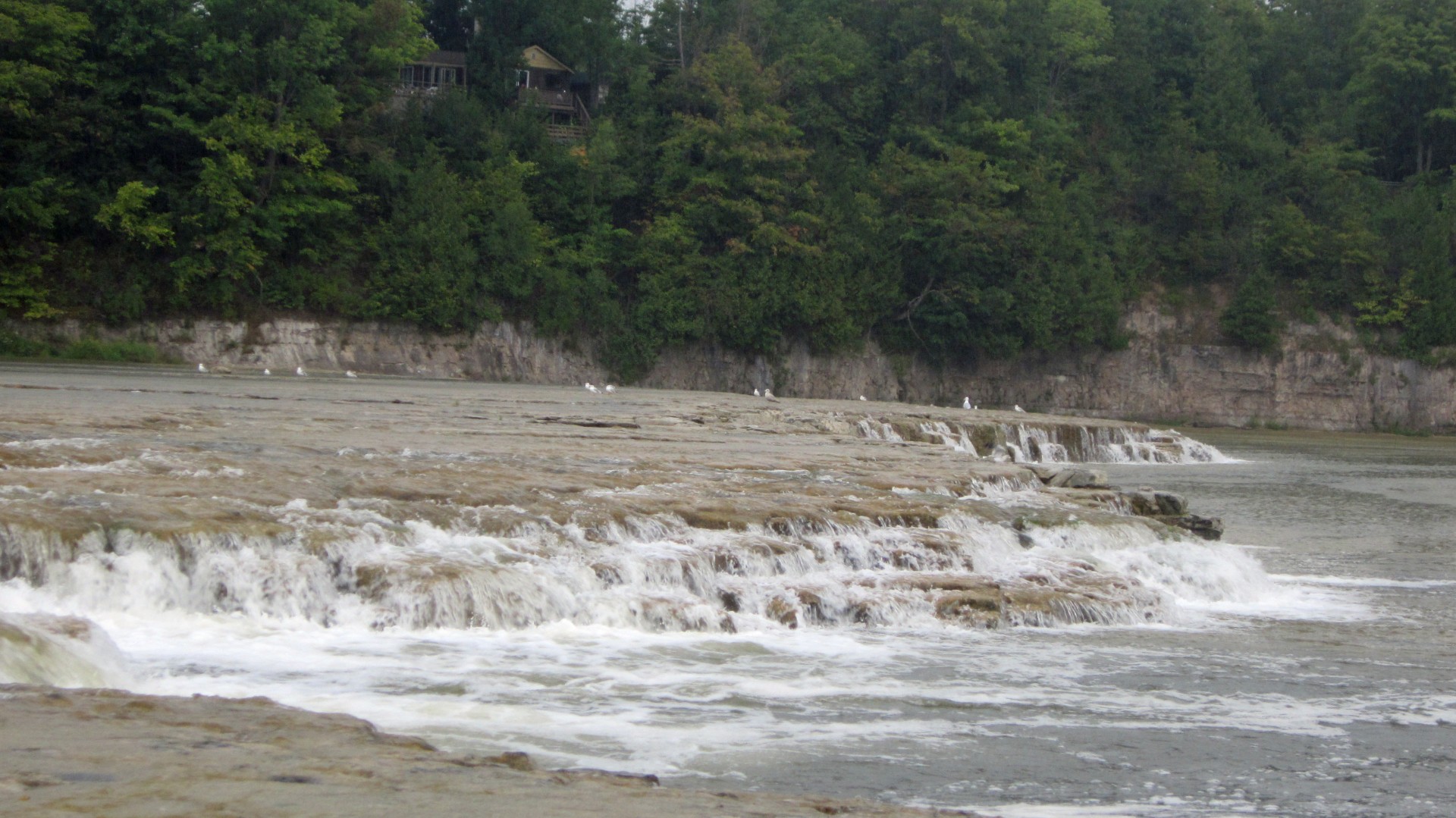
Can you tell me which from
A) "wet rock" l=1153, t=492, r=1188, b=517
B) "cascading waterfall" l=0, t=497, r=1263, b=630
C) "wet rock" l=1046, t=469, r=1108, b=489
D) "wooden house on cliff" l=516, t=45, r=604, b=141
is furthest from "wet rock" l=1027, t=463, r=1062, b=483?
"wooden house on cliff" l=516, t=45, r=604, b=141

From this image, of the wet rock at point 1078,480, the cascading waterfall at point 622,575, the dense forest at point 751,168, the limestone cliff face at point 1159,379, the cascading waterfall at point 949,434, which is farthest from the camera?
the limestone cliff face at point 1159,379

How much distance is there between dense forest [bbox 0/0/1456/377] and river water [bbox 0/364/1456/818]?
31.1 meters

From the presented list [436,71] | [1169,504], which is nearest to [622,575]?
[1169,504]

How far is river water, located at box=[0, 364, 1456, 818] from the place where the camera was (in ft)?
28.9

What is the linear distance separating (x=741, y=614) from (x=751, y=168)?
4866 centimetres

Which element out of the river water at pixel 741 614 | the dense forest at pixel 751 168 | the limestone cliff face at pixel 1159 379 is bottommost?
the river water at pixel 741 614

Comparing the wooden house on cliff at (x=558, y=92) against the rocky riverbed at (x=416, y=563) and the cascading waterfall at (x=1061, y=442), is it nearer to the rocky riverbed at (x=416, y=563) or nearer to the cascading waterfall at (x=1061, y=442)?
the cascading waterfall at (x=1061, y=442)

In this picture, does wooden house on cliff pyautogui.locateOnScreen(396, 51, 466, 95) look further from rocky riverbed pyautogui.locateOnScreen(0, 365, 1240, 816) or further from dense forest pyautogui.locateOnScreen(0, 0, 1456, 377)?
rocky riverbed pyautogui.locateOnScreen(0, 365, 1240, 816)

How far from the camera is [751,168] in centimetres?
6031

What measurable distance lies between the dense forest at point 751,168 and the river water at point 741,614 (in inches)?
1226

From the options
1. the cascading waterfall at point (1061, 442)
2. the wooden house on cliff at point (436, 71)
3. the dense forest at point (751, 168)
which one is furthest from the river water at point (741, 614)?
the wooden house on cliff at point (436, 71)

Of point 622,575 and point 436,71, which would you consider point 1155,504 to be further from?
point 436,71

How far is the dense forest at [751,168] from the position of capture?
49.2 metres

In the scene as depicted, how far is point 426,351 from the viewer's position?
178 feet
